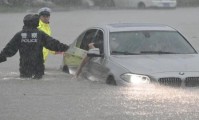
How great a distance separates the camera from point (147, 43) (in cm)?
1145

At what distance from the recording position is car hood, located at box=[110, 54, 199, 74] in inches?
403

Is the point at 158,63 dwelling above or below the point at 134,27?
below

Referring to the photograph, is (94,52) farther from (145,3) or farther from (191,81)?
(145,3)

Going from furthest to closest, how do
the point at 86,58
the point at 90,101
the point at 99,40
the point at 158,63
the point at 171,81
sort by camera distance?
1. the point at 99,40
2. the point at 86,58
3. the point at 158,63
4. the point at 171,81
5. the point at 90,101

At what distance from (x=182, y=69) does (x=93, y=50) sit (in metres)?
1.68

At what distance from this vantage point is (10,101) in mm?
8266

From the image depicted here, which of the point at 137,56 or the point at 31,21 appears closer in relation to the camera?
the point at 31,21

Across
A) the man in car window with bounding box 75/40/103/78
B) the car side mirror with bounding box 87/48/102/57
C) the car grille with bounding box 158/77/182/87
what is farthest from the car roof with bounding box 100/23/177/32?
the car grille with bounding box 158/77/182/87

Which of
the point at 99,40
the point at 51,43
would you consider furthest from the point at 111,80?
the point at 99,40

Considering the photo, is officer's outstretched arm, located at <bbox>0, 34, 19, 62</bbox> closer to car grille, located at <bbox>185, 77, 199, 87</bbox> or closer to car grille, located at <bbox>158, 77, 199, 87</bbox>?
car grille, located at <bbox>158, 77, 199, 87</bbox>

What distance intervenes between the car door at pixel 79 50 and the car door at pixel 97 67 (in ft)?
1.50

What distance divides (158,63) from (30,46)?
211cm

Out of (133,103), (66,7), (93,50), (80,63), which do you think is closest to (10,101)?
(133,103)

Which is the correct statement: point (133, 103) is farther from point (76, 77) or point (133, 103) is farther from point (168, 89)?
point (76, 77)
